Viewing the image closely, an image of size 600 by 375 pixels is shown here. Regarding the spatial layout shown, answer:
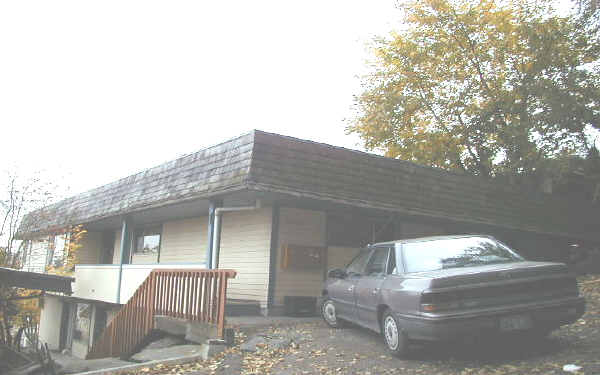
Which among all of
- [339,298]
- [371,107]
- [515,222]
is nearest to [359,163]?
[339,298]

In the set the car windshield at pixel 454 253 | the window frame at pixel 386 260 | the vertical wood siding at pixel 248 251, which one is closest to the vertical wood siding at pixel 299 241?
the vertical wood siding at pixel 248 251

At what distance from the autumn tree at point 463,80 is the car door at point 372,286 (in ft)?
48.8

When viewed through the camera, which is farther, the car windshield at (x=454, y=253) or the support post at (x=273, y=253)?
the support post at (x=273, y=253)

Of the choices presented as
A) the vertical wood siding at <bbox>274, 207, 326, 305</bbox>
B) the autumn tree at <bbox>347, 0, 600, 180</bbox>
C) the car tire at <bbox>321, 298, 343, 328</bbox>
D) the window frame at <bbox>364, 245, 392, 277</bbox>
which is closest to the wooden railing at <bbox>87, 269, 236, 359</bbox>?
the car tire at <bbox>321, 298, 343, 328</bbox>

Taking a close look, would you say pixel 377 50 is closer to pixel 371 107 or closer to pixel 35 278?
pixel 371 107

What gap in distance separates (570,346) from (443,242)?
6.57 feet

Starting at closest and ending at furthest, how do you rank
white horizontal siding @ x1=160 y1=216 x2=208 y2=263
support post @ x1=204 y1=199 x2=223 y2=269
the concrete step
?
support post @ x1=204 y1=199 x2=223 y2=269 < the concrete step < white horizontal siding @ x1=160 y1=216 x2=208 y2=263

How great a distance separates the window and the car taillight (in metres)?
13.4

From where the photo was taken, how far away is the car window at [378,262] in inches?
297

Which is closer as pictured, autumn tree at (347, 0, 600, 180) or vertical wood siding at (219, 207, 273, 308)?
vertical wood siding at (219, 207, 273, 308)

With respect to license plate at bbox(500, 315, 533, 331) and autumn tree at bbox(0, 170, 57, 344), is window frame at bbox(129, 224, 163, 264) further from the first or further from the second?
license plate at bbox(500, 315, 533, 331)

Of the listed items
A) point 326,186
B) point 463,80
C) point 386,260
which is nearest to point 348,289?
point 386,260

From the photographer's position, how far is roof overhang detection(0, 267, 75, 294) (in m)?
8.63

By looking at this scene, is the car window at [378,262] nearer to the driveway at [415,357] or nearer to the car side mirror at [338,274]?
the car side mirror at [338,274]
